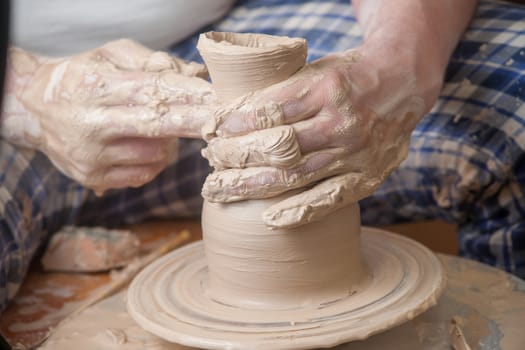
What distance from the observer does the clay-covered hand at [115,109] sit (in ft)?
5.03

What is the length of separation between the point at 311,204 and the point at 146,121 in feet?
1.32

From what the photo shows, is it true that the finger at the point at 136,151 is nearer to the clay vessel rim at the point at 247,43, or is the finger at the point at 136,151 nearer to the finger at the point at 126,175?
the finger at the point at 126,175

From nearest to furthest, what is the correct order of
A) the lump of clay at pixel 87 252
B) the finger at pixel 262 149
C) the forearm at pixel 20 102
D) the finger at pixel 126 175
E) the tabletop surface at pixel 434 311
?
1. the finger at pixel 262 149
2. the tabletop surface at pixel 434 311
3. the finger at pixel 126 175
4. the forearm at pixel 20 102
5. the lump of clay at pixel 87 252

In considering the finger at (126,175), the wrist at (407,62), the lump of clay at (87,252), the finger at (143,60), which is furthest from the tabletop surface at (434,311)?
the finger at (143,60)

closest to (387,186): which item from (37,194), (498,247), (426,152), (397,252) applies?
(426,152)

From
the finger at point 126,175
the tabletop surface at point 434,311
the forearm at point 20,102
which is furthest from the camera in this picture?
the forearm at point 20,102

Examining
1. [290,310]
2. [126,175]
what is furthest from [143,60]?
[290,310]

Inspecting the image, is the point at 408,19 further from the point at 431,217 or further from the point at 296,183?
the point at 431,217

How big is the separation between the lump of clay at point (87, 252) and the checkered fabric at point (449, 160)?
57 mm

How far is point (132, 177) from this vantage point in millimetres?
1735

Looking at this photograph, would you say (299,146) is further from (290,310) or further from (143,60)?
(143,60)

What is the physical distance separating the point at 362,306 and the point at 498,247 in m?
0.78

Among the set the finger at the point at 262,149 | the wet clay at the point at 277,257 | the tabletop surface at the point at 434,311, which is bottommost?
the tabletop surface at the point at 434,311

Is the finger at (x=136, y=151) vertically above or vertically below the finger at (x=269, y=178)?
below
